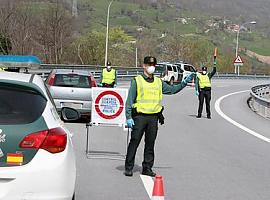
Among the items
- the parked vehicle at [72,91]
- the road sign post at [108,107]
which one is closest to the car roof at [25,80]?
the road sign post at [108,107]

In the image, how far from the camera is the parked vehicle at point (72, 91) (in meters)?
17.3

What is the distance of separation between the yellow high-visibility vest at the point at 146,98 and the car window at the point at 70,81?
28.0 ft

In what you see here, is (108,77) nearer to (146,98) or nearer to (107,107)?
(107,107)

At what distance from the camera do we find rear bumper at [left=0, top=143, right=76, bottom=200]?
5.14m

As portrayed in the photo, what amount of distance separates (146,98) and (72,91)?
8466 millimetres

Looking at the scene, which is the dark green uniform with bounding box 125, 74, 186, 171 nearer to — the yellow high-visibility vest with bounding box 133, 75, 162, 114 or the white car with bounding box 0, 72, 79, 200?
the yellow high-visibility vest with bounding box 133, 75, 162, 114

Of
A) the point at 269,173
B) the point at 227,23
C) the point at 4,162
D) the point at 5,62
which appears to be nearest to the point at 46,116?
the point at 4,162

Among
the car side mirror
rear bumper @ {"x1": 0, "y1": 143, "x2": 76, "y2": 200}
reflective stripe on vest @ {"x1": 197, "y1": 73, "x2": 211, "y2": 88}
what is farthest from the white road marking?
reflective stripe on vest @ {"x1": 197, "y1": 73, "x2": 211, "y2": 88}

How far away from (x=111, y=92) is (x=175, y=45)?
87814 mm

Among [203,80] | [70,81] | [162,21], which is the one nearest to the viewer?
[70,81]

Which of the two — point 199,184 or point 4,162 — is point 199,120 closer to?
point 199,184

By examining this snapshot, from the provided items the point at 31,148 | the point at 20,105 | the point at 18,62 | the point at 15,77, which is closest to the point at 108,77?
the point at 18,62

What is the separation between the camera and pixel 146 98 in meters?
9.14

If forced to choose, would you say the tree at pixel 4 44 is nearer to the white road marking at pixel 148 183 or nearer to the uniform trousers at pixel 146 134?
the uniform trousers at pixel 146 134
